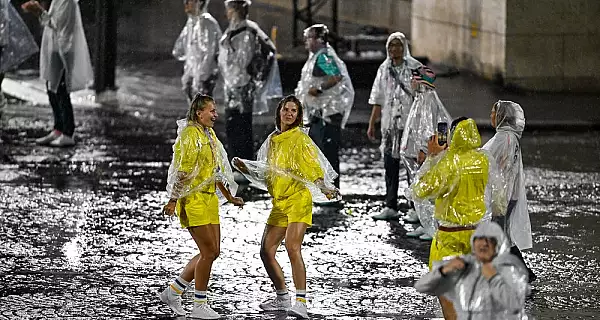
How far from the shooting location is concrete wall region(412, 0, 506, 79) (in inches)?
939

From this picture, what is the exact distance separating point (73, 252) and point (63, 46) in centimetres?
647

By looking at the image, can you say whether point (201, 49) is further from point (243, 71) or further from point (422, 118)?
point (422, 118)

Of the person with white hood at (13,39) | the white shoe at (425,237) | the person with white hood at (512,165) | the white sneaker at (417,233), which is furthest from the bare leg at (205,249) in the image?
the person with white hood at (13,39)

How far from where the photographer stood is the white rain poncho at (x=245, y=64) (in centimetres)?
1464

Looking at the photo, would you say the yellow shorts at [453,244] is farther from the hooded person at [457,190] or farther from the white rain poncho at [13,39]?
the white rain poncho at [13,39]

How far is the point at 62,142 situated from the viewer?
1703 centimetres

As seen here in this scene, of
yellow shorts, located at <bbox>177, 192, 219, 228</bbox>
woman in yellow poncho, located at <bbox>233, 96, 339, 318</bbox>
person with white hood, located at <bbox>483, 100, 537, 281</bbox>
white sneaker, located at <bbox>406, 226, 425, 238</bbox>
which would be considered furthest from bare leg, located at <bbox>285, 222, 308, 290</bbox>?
white sneaker, located at <bbox>406, 226, 425, 238</bbox>

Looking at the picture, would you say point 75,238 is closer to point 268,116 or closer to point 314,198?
point 314,198

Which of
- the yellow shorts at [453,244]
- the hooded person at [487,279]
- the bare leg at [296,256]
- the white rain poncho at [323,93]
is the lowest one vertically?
the bare leg at [296,256]

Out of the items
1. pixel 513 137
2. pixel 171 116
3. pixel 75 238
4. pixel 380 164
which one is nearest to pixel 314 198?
pixel 513 137

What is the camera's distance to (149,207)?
13422 mm

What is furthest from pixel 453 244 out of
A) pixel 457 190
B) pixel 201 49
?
pixel 201 49

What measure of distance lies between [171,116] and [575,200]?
25.6 feet

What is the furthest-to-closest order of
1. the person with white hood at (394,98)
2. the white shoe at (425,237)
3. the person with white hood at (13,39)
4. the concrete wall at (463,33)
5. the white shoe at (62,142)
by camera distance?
the concrete wall at (463,33), the person with white hood at (13,39), the white shoe at (62,142), the person with white hood at (394,98), the white shoe at (425,237)
